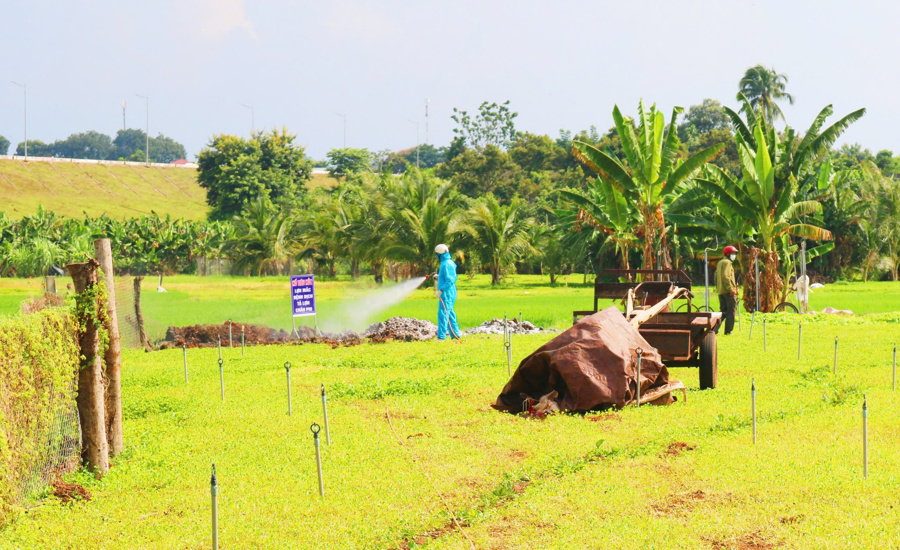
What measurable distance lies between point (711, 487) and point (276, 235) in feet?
159

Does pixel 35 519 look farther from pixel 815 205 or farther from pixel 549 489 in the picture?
pixel 815 205

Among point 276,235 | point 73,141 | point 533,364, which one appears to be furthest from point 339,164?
point 73,141

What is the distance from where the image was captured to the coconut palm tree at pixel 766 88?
247 feet

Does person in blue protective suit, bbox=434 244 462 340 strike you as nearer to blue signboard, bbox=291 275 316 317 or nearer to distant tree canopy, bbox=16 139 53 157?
blue signboard, bbox=291 275 316 317

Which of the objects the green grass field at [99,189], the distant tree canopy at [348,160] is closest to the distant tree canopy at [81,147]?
the green grass field at [99,189]

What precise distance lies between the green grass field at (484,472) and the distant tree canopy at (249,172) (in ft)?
212

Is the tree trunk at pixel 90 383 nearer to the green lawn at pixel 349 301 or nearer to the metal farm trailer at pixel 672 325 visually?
the metal farm trailer at pixel 672 325

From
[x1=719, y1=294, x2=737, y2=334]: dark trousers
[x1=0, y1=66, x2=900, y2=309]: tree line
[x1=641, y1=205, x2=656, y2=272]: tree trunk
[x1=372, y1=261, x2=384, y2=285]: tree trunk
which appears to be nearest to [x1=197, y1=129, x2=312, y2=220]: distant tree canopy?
[x1=0, y1=66, x2=900, y2=309]: tree line

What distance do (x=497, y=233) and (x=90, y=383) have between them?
1542 inches

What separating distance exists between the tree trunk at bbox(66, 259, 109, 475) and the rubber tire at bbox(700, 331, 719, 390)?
29.0 feet

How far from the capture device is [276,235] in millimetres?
54594

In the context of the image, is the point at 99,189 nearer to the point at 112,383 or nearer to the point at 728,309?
the point at 728,309

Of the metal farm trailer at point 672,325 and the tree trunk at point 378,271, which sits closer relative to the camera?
the metal farm trailer at point 672,325

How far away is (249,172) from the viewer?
79.3 m
